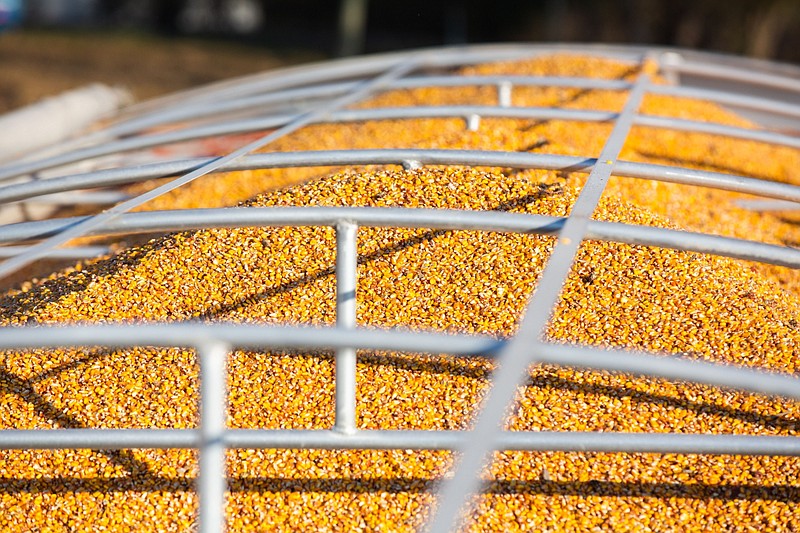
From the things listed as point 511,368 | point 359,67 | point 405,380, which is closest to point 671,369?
point 511,368

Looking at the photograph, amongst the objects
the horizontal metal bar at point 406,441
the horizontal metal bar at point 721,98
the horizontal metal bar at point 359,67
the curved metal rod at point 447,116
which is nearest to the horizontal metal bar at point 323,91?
the horizontal metal bar at point 721,98

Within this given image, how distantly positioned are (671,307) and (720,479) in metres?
0.64

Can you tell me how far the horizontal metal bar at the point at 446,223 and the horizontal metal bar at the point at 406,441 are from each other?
50 centimetres

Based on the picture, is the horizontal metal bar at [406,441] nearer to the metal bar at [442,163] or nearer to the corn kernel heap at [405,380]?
the corn kernel heap at [405,380]

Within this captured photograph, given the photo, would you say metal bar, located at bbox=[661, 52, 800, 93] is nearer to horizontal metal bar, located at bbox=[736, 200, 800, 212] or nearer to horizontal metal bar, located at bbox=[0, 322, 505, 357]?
horizontal metal bar, located at bbox=[736, 200, 800, 212]

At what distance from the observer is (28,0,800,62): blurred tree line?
14734 mm

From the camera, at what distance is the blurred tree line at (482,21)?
1473 centimetres

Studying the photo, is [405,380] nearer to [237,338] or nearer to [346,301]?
[346,301]

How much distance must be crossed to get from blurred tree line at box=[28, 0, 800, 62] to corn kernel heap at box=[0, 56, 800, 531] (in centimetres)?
1236

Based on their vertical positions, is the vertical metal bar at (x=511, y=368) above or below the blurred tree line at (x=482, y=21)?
below

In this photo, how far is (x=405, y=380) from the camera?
2982mm

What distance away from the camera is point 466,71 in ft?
23.0

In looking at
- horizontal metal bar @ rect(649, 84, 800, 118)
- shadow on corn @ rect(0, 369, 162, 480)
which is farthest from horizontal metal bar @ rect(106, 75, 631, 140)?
shadow on corn @ rect(0, 369, 162, 480)

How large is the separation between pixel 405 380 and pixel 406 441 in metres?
0.59
